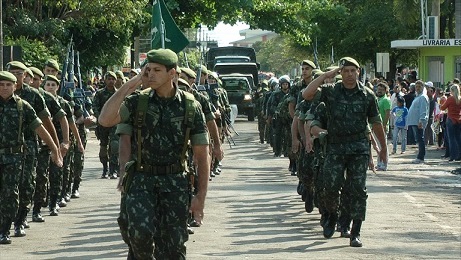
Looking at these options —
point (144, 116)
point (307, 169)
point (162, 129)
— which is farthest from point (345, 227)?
point (144, 116)

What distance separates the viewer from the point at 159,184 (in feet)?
30.3

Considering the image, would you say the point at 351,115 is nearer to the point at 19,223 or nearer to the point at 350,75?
the point at 350,75

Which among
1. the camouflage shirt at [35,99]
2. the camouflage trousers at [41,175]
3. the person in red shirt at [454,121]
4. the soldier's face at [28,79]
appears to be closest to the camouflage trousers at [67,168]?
the camouflage trousers at [41,175]

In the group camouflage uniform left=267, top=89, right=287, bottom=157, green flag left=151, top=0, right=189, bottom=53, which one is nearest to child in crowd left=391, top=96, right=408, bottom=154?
camouflage uniform left=267, top=89, right=287, bottom=157

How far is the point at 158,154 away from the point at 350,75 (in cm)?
429

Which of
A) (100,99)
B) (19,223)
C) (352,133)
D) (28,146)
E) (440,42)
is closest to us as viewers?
(352,133)

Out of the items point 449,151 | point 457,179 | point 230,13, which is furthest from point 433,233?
point 230,13

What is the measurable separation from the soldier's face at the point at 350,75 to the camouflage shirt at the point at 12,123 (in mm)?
3074

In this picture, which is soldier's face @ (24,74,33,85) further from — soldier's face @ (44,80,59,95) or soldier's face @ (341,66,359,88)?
soldier's face @ (341,66,359,88)

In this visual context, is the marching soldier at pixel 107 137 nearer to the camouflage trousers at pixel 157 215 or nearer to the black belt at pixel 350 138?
the black belt at pixel 350 138

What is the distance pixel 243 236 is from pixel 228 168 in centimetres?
1209

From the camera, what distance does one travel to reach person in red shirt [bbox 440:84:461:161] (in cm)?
2648

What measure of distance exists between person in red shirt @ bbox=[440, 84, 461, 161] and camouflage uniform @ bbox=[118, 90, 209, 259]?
1760 cm

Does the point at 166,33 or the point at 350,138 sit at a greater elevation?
the point at 166,33
